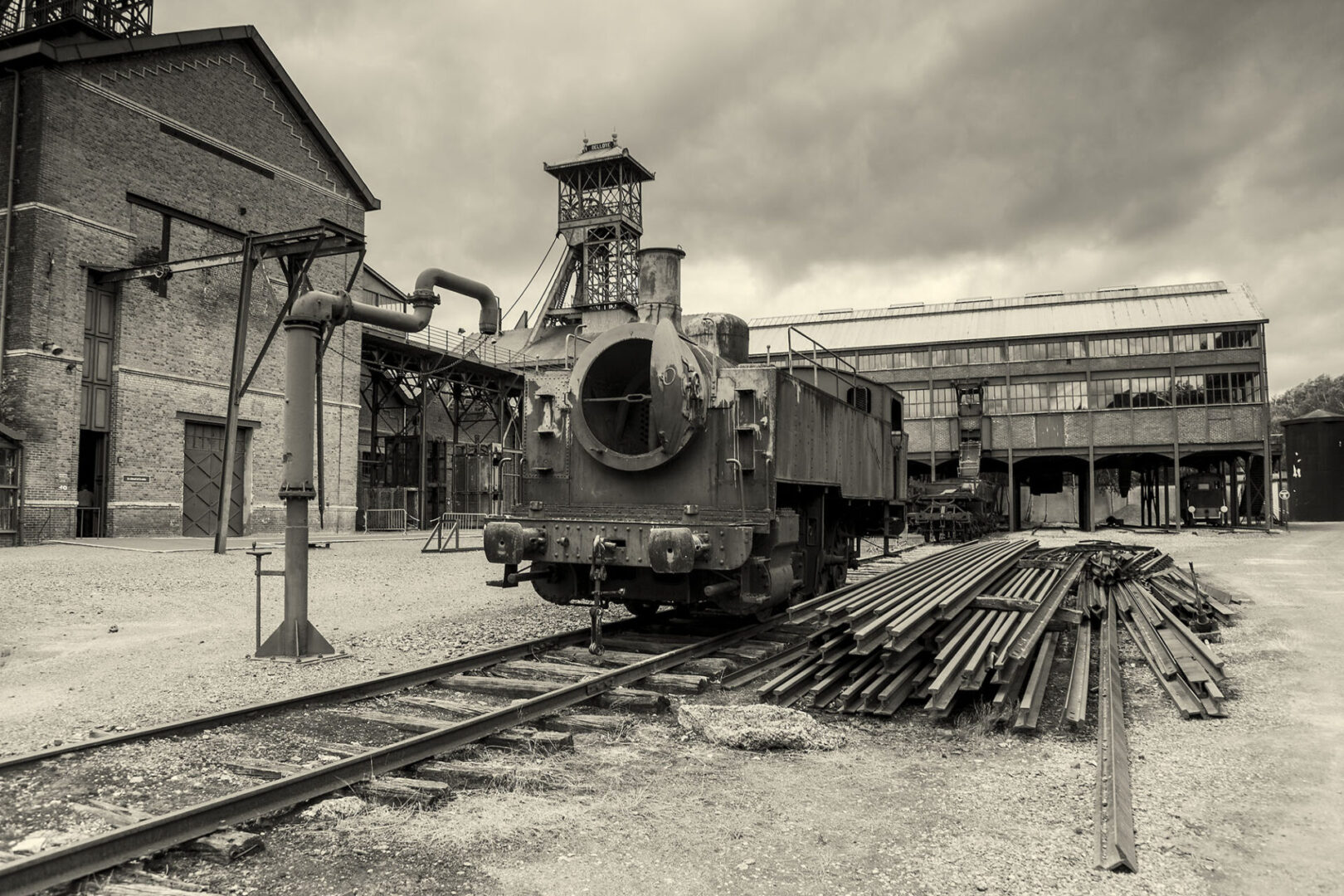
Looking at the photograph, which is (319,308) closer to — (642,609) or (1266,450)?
(642,609)

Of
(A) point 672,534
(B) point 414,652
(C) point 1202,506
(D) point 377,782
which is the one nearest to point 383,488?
(B) point 414,652

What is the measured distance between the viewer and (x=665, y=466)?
315 inches

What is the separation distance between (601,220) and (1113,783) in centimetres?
4919

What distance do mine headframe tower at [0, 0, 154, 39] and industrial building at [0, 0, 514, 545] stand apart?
5cm

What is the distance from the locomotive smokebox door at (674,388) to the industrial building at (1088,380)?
25403mm

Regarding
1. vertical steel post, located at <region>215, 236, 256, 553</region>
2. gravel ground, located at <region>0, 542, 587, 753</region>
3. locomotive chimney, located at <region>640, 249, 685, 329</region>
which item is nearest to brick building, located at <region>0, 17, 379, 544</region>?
vertical steel post, located at <region>215, 236, 256, 553</region>

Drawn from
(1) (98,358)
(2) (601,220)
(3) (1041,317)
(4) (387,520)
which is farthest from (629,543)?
(2) (601,220)

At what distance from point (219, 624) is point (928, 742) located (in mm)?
7568

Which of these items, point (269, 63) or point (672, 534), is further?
point (269, 63)

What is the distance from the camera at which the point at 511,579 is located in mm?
8117

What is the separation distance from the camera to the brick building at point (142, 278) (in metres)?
19.0

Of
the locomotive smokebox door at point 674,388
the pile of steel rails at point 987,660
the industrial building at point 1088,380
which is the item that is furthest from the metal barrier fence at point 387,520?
the pile of steel rails at point 987,660

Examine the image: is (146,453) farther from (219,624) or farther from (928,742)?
(928,742)

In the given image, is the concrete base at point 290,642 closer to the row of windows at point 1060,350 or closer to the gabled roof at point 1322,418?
the row of windows at point 1060,350
